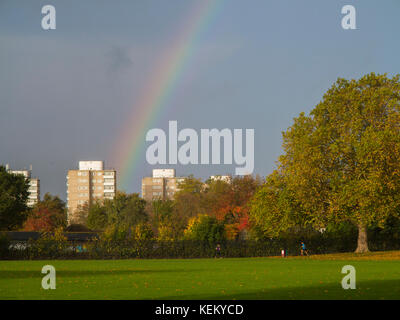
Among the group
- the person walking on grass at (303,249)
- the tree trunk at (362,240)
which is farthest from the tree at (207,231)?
the tree trunk at (362,240)

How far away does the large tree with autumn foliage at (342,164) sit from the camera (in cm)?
6109

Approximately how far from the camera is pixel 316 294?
930 inches

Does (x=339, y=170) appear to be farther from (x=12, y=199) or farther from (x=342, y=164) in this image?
(x=12, y=199)

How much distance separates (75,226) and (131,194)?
35.0m

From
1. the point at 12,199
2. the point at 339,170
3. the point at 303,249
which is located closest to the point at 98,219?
the point at 12,199

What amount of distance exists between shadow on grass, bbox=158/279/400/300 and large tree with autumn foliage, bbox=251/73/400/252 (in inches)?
1379

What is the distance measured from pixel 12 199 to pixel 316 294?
79.3m

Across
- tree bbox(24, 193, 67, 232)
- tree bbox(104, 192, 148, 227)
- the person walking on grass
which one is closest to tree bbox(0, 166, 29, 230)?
tree bbox(104, 192, 148, 227)

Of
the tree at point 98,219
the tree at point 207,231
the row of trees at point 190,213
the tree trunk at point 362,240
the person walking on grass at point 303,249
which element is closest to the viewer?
the tree trunk at point 362,240

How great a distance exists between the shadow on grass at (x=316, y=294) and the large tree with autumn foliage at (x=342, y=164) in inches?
1379

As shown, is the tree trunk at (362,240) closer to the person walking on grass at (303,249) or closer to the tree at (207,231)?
the person walking on grass at (303,249)

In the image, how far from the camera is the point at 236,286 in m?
27.3
